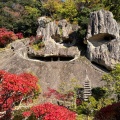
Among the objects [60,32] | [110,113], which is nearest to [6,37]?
[60,32]

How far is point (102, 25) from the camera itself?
36.3 meters

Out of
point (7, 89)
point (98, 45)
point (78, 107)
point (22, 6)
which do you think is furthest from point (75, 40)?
point (7, 89)

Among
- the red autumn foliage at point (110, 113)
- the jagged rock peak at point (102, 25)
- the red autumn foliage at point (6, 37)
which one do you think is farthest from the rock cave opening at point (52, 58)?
the red autumn foliage at point (110, 113)

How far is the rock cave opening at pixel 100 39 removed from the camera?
37156 mm

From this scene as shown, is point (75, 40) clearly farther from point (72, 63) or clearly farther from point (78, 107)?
point (78, 107)

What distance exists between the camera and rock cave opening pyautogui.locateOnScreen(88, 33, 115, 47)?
37156 millimetres

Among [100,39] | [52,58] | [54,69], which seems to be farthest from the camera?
[52,58]

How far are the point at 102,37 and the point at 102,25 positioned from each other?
2393 millimetres

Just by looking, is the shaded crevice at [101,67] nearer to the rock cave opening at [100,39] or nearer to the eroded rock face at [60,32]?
the rock cave opening at [100,39]

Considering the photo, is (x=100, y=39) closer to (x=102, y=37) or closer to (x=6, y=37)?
(x=102, y=37)

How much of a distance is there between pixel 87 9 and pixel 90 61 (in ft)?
35.8

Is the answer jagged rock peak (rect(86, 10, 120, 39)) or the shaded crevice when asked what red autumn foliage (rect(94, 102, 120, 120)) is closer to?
the shaded crevice

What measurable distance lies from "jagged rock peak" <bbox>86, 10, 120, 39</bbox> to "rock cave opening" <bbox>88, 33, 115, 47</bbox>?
0.73 m

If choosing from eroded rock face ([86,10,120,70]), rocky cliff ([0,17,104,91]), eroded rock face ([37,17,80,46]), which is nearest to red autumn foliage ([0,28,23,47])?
rocky cliff ([0,17,104,91])
